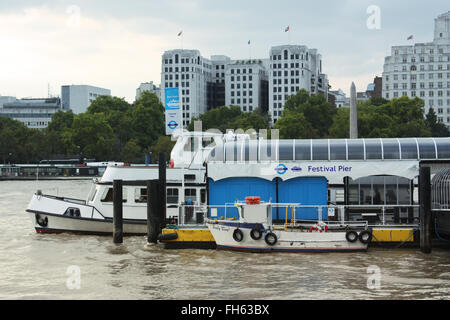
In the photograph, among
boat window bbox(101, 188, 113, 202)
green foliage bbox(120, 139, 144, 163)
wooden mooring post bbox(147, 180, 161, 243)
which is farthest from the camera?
green foliage bbox(120, 139, 144, 163)

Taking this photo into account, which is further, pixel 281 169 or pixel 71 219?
pixel 71 219

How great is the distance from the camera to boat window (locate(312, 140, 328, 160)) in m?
30.2

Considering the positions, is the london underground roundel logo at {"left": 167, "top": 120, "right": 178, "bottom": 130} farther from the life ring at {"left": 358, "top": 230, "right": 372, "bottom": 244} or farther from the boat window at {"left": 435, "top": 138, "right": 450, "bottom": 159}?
the boat window at {"left": 435, "top": 138, "right": 450, "bottom": 159}

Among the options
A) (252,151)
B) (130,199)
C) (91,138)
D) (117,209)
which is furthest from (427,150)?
(91,138)

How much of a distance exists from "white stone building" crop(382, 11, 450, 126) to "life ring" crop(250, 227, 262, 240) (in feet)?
505

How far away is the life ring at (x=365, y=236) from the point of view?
2758 centimetres

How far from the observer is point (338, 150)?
30.4 m

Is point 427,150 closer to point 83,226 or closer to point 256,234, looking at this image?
point 256,234

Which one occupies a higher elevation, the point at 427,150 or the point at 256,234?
the point at 427,150

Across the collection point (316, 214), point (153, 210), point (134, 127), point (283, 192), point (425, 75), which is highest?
point (425, 75)

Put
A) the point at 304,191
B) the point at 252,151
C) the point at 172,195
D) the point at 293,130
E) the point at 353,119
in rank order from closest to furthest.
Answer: the point at 304,191
the point at 252,151
the point at 172,195
the point at 353,119
the point at 293,130

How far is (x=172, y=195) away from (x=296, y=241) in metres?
8.90

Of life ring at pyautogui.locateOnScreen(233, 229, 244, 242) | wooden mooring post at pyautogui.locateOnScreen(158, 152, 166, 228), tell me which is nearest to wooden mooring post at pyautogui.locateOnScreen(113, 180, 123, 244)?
wooden mooring post at pyautogui.locateOnScreen(158, 152, 166, 228)

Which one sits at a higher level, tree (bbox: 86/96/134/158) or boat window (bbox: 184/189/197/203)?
tree (bbox: 86/96/134/158)
